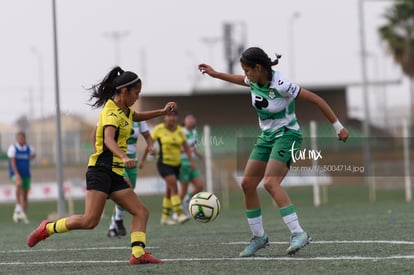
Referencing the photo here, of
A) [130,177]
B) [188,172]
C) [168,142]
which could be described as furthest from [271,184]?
[188,172]

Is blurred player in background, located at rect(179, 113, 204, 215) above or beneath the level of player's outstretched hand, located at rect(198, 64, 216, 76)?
beneath

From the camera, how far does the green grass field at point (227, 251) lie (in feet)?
27.9

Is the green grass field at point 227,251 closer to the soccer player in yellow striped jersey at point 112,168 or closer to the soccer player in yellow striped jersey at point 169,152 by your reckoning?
the soccer player in yellow striped jersey at point 112,168

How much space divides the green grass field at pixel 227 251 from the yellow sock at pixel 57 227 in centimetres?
34

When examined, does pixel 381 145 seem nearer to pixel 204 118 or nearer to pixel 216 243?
pixel 204 118

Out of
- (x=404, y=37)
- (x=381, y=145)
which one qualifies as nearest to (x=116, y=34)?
(x=404, y=37)

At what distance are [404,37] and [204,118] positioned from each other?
15.5 meters

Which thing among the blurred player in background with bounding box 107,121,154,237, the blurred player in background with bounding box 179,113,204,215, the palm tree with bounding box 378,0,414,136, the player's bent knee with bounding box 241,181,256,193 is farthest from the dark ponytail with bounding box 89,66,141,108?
the palm tree with bounding box 378,0,414,136

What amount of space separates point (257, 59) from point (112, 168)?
5.94ft

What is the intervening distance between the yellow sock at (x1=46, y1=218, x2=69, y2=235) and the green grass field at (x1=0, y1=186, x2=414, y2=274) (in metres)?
0.34

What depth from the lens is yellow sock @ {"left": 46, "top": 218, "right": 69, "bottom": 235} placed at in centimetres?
948

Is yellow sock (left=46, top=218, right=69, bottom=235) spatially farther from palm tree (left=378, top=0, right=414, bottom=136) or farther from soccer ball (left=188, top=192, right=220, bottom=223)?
palm tree (left=378, top=0, right=414, bottom=136)

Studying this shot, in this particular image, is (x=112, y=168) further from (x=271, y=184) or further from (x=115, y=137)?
(x=271, y=184)

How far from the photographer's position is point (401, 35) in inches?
2250
